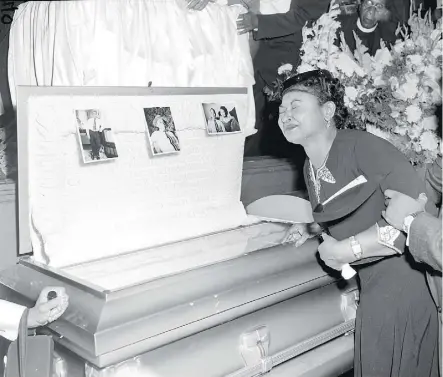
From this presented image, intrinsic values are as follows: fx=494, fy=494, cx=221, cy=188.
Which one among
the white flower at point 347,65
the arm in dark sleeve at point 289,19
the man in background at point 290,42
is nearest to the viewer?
the white flower at point 347,65

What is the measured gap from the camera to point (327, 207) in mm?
1406

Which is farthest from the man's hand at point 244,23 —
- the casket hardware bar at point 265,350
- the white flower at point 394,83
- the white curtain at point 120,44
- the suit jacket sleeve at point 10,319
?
the suit jacket sleeve at point 10,319

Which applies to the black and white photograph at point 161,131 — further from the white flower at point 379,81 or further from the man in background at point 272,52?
the white flower at point 379,81

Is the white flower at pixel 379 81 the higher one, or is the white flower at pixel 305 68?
the white flower at pixel 305 68

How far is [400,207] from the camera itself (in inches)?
47.7

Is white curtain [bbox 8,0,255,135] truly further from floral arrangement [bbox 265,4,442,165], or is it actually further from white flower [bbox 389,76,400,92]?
white flower [bbox 389,76,400,92]

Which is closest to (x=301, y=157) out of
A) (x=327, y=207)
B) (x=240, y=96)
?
(x=240, y=96)

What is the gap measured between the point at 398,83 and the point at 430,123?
0.56ft

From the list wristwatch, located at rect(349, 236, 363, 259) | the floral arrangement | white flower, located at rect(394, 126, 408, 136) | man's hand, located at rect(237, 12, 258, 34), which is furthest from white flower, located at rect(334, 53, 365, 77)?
wristwatch, located at rect(349, 236, 363, 259)

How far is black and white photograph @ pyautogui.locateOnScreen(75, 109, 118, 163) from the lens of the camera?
1.36 meters

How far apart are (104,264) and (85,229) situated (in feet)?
0.38

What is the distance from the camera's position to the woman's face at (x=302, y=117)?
1.41 metres

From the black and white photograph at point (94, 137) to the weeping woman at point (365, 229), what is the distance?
1.67 feet

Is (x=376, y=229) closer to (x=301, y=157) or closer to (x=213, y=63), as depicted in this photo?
(x=213, y=63)
